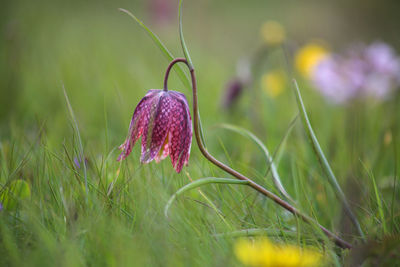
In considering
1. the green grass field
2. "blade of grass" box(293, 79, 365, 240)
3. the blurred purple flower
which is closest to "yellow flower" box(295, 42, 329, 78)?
the green grass field

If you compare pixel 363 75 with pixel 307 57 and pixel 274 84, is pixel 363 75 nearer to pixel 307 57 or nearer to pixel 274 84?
pixel 274 84

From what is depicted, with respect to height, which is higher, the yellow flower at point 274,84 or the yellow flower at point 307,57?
the yellow flower at point 307,57

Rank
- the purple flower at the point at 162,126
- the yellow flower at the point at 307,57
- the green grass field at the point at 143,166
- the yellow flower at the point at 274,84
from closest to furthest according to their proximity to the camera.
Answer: the green grass field at the point at 143,166 → the purple flower at the point at 162,126 → the yellow flower at the point at 274,84 → the yellow flower at the point at 307,57

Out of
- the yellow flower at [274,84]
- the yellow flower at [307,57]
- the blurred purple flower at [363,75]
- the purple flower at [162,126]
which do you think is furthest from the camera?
the yellow flower at [307,57]

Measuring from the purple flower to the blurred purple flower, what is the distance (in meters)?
1.34

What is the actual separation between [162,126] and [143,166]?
0.09 metres

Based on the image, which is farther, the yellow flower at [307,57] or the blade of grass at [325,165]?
the yellow flower at [307,57]

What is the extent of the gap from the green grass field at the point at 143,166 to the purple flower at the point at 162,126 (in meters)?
0.05

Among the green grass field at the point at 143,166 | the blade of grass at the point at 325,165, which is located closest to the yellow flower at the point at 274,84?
the green grass field at the point at 143,166

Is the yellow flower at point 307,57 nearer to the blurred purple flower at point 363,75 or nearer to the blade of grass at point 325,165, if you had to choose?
the blurred purple flower at point 363,75

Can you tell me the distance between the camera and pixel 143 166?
2.57 feet

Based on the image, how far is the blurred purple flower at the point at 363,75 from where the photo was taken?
1.90m

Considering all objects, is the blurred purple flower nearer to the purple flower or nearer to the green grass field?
the green grass field

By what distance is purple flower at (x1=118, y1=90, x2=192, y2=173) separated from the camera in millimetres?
759
